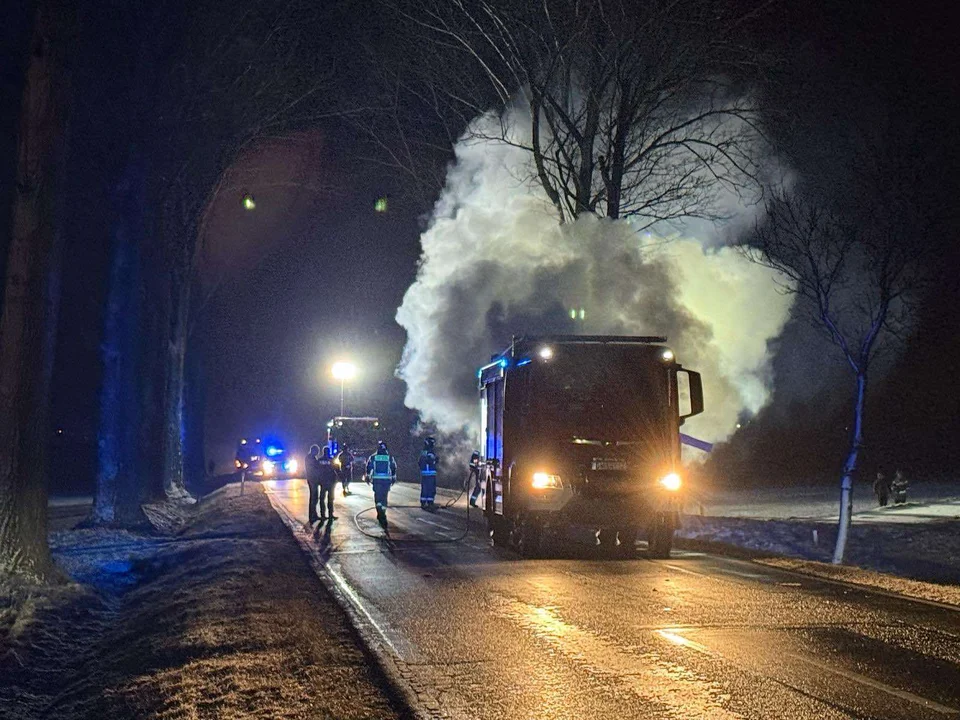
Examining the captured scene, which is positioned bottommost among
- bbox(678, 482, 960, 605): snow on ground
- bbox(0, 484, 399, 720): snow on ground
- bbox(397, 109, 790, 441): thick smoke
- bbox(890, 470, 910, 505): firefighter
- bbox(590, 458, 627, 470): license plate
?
bbox(0, 484, 399, 720): snow on ground

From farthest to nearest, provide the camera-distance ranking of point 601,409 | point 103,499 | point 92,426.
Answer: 1. point 92,426
2. point 103,499
3. point 601,409

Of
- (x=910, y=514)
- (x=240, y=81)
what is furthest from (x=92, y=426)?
(x=910, y=514)

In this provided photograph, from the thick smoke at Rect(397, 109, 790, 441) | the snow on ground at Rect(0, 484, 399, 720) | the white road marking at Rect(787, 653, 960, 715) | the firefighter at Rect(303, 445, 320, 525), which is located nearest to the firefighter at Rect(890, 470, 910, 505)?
the thick smoke at Rect(397, 109, 790, 441)

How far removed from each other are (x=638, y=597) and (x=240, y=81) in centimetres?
1841

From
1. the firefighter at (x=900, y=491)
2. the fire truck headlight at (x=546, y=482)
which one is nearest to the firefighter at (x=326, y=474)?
the fire truck headlight at (x=546, y=482)

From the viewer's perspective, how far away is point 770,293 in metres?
23.8

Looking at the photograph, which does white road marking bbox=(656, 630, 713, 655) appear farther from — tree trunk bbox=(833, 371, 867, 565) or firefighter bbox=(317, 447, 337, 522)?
firefighter bbox=(317, 447, 337, 522)

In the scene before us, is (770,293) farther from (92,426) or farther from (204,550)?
(92,426)

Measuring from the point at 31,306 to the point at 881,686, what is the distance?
9.32m

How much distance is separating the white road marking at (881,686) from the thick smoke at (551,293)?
1361cm

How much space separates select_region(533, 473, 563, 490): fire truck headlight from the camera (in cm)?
1445

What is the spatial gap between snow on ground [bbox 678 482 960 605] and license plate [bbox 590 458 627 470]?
9.01 feet

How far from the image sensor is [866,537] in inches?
823

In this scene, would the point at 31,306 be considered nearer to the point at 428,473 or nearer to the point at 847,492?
the point at 847,492
